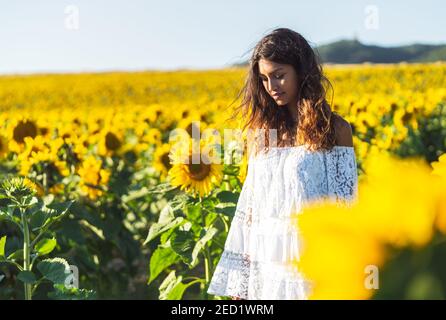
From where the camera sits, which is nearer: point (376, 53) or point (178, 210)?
point (178, 210)

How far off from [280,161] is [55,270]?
0.74 meters

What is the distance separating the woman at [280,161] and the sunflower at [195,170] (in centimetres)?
62

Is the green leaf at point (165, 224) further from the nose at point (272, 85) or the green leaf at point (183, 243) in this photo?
the nose at point (272, 85)

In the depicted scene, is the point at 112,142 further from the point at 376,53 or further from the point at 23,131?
the point at 376,53

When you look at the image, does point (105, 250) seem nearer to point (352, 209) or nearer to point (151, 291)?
point (151, 291)

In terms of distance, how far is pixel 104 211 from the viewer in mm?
4664

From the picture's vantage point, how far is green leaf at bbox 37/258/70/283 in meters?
2.04

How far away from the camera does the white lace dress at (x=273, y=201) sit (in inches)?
78.3

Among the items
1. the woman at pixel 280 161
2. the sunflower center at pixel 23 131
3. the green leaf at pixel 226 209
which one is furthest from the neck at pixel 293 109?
the sunflower center at pixel 23 131

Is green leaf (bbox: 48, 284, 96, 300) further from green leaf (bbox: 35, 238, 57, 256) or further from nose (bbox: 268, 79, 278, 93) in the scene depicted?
nose (bbox: 268, 79, 278, 93)

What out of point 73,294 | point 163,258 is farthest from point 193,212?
point 73,294

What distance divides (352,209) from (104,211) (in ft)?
14.7

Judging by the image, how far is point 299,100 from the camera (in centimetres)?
214
